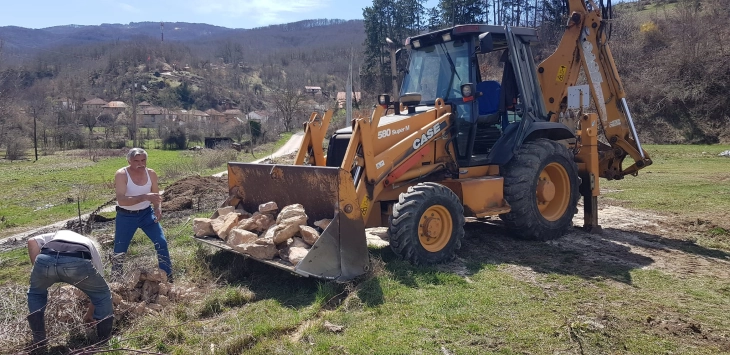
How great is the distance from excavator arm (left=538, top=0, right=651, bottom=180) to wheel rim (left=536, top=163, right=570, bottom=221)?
0.87m

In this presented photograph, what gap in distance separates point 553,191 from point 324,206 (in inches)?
145

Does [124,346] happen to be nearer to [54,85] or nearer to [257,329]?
[257,329]

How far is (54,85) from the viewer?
97.8m

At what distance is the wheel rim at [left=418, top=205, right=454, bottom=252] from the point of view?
6301 mm

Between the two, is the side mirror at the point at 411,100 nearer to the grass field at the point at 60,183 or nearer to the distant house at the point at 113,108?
the grass field at the point at 60,183

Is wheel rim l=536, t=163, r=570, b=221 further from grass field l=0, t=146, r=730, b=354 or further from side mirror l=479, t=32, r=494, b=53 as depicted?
side mirror l=479, t=32, r=494, b=53

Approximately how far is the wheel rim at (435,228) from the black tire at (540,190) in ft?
4.29

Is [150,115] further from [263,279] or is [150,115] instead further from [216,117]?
[263,279]

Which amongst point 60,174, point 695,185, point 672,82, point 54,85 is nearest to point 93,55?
Result: point 54,85

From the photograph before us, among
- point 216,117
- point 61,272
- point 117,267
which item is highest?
point 216,117

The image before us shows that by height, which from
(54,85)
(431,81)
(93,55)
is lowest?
(431,81)

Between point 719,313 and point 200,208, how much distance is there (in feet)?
32.7

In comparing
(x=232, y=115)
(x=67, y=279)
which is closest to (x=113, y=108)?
(x=232, y=115)

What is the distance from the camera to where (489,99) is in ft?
25.8
